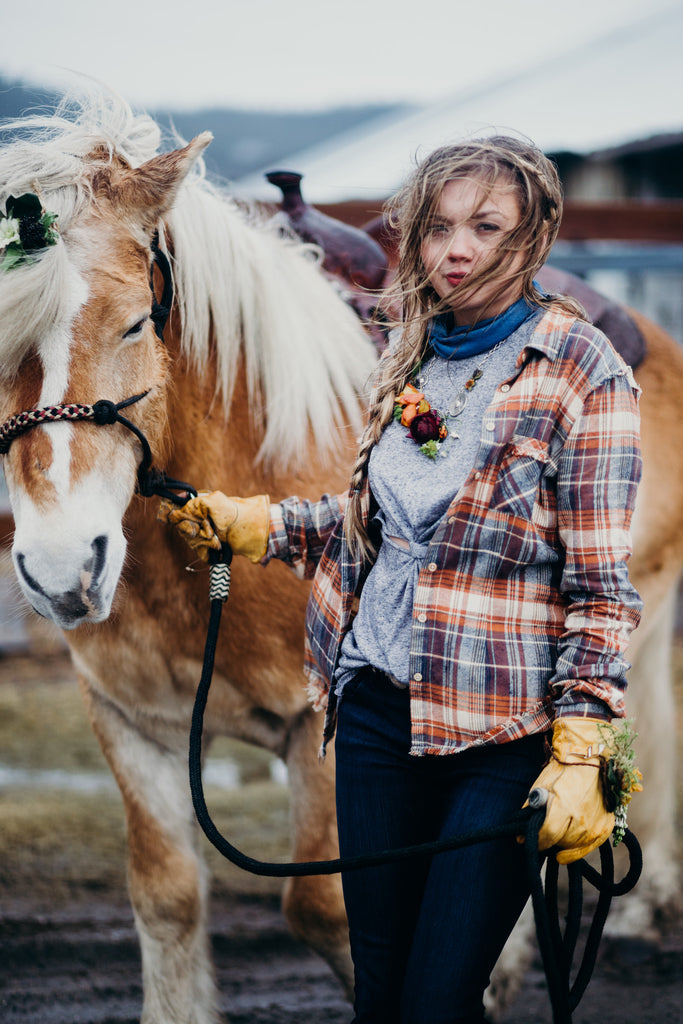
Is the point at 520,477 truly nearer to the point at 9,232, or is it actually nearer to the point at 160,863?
the point at 9,232

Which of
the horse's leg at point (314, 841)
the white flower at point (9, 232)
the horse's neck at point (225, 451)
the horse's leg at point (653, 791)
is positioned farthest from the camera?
the horse's leg at point (653, 791)

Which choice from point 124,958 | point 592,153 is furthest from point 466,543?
point 592,153

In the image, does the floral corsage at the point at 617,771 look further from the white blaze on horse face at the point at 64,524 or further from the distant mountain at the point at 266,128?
the distant mountain at the point at 266,128

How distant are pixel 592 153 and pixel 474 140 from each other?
6.61 meters

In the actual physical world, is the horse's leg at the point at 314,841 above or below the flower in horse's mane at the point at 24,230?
below

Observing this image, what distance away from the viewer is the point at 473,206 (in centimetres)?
127

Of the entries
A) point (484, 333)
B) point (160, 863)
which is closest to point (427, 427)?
point (484, 333)

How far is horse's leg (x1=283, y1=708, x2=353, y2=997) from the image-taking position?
1.95m

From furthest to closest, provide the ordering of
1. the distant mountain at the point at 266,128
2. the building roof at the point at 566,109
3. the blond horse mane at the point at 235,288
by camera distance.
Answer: the distant mountain at the point at 266,128 < the building roof at the point at 566,109 < the blond horse mane at the point at 235,288

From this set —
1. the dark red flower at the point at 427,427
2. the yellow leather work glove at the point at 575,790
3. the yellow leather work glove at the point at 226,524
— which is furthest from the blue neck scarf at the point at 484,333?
the yellow leather work glove at the point at 575,790

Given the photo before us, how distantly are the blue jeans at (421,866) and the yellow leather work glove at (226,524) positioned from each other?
32 cm

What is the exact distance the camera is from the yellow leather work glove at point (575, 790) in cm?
113

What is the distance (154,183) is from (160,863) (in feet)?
4.71

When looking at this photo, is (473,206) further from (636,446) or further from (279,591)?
(279,591)
